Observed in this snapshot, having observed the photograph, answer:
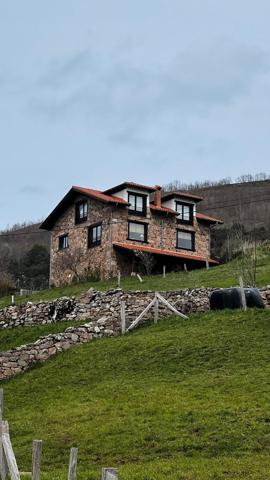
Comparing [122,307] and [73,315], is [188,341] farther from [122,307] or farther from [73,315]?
[73,315]

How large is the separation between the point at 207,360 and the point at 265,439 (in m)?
7.61

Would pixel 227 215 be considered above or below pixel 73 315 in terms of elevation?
above

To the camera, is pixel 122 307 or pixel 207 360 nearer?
pixel 207 360

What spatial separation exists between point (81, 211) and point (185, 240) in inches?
342

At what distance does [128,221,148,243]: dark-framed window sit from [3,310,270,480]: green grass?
28142 millimetres

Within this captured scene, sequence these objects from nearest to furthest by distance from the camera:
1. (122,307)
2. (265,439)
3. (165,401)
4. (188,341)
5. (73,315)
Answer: (265,439) < (165,401) < (188,341) < (122,307) < (73,315)

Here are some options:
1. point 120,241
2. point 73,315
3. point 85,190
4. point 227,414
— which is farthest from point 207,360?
point 85,190

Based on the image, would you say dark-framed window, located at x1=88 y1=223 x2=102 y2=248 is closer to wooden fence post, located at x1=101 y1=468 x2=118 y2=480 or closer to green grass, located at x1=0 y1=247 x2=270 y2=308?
green grass, located at x1=0 y1=247 x2=270 y2=308

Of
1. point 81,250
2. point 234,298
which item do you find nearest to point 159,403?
point 234,298

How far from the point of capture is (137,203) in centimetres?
5750

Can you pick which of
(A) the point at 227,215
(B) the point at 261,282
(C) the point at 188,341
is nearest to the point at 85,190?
(B) the point at 261,282

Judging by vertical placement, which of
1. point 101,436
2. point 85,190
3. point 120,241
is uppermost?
point 85,190

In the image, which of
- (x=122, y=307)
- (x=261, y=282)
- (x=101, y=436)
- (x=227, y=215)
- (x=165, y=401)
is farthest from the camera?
(x=227, y=215)

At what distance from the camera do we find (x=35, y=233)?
437ft
